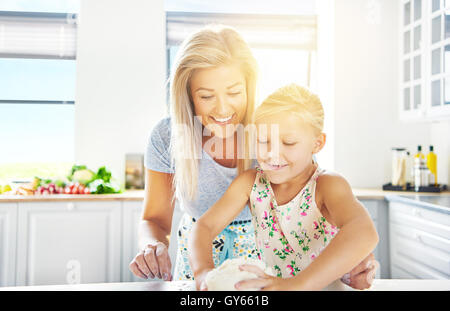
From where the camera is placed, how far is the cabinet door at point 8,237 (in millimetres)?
2166

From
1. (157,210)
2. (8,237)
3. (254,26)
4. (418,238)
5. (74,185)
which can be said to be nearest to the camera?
(157,210)

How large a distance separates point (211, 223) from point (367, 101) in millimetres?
2424

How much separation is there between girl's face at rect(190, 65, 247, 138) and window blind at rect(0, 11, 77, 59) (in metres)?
2.31

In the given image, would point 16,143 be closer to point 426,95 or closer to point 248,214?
point 248,214

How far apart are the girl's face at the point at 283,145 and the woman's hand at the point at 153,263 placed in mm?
257

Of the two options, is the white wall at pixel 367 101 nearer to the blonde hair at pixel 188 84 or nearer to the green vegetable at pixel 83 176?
the green vegetable at pixel 83 176

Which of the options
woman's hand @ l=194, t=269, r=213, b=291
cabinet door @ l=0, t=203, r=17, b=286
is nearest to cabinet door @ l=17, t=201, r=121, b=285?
cabinet door @ l=0, t=203, r=17, b=286

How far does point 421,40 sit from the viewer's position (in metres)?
2.27

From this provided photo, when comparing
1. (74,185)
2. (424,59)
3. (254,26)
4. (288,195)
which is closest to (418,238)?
(424,59)

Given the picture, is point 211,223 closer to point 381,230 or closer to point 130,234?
point 130,234

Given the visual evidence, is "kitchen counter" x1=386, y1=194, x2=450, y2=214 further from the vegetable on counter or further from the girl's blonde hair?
the vegetable on counter

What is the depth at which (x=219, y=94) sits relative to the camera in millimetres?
795

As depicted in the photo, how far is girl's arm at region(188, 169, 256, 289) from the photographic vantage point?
59 centimetres
